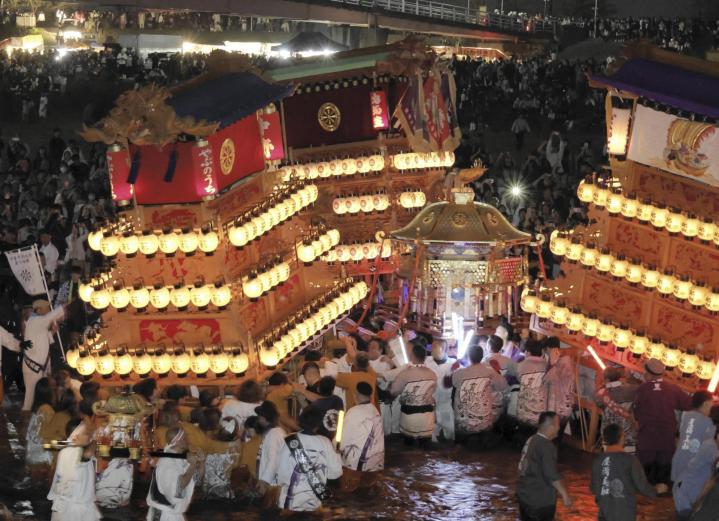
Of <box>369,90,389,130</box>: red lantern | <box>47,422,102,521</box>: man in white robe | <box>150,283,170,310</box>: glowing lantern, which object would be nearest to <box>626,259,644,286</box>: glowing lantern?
<box>150,283,170,310</box>: glowing lantern

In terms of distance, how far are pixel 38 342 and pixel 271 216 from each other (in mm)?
3828

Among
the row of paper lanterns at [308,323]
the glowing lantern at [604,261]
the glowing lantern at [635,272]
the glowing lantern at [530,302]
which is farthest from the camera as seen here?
the glowing lantern at [530,302]

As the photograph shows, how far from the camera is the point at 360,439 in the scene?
1345cm

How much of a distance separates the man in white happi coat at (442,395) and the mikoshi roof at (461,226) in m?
2.50

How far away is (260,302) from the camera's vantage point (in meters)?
14.9

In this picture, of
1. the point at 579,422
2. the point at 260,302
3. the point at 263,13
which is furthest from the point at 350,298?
the point at 263,13

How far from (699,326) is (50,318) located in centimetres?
786

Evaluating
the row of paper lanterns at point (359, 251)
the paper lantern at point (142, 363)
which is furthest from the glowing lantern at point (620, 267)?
the row of paper lanterns at point (359, 251)

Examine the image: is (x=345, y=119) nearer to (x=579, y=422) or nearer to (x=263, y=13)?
(x=579, y=422)

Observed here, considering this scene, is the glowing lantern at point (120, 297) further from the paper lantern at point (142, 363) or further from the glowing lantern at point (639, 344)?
the glowing lantern at point (639, 344)

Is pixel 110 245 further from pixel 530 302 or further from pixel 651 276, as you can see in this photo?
pixel 651 276

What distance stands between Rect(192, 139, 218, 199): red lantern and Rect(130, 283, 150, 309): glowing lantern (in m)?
1.12

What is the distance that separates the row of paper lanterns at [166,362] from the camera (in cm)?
1374

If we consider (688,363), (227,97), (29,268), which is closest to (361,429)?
(688,363)
